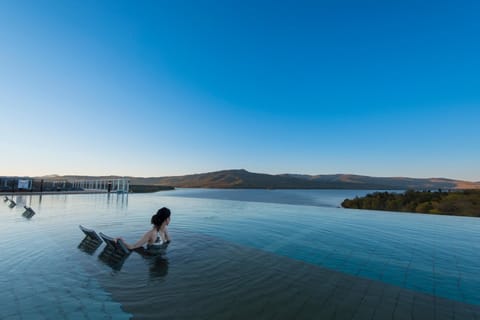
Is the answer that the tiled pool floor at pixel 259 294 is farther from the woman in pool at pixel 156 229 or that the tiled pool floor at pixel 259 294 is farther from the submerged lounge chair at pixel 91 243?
the submerged lounge chair at pixel 91 243

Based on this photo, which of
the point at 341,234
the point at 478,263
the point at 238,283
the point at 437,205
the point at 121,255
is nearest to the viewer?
the point at 238,283

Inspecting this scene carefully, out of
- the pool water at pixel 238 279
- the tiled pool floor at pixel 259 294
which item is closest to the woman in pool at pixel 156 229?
the pool water at pixel 238 279

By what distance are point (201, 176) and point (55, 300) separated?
114904 millimetres

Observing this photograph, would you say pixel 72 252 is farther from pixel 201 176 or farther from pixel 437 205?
pixel 201 176

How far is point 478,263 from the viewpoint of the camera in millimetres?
4770

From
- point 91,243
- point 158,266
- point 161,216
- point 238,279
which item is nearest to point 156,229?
point 161,216

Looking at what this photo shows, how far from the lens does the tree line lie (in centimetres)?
1452

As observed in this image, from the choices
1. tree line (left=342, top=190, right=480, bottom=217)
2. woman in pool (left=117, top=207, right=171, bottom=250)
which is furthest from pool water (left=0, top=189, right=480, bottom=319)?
tree line (left=342, top=190, right=480, bottom=217)

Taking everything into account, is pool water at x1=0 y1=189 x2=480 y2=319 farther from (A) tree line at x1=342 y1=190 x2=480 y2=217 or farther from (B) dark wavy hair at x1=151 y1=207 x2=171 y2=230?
(A) tree line at x1=342 y1=190 x2=480 y2=217

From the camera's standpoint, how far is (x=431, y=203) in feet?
52.5

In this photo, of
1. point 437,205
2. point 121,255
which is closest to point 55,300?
point 121,255

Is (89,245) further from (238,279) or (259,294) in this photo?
(259,294)

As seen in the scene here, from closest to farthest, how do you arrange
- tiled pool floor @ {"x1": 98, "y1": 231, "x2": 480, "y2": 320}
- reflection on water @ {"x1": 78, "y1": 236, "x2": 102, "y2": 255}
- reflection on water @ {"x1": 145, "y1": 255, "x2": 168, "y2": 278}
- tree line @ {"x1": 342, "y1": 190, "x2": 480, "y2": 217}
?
1. tiled pool floor @ {"x1": 98, "y1": 231, "x2": 480, "y2": 320}
2. reflection on water @ {"x1": 145, "y1": 255, "x2": 168, "y2": 278}
3. reflection on water @ {"x1": 78, "y1": 236, "x2": 102, "y2": 255}
4. tree line @ {"x1": 342, "y1": 190, "x2": 480, "y2": 217}

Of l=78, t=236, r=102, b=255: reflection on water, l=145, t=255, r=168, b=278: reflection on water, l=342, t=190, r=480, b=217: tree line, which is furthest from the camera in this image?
l=342, t=190, r=480, b=217: tree line
